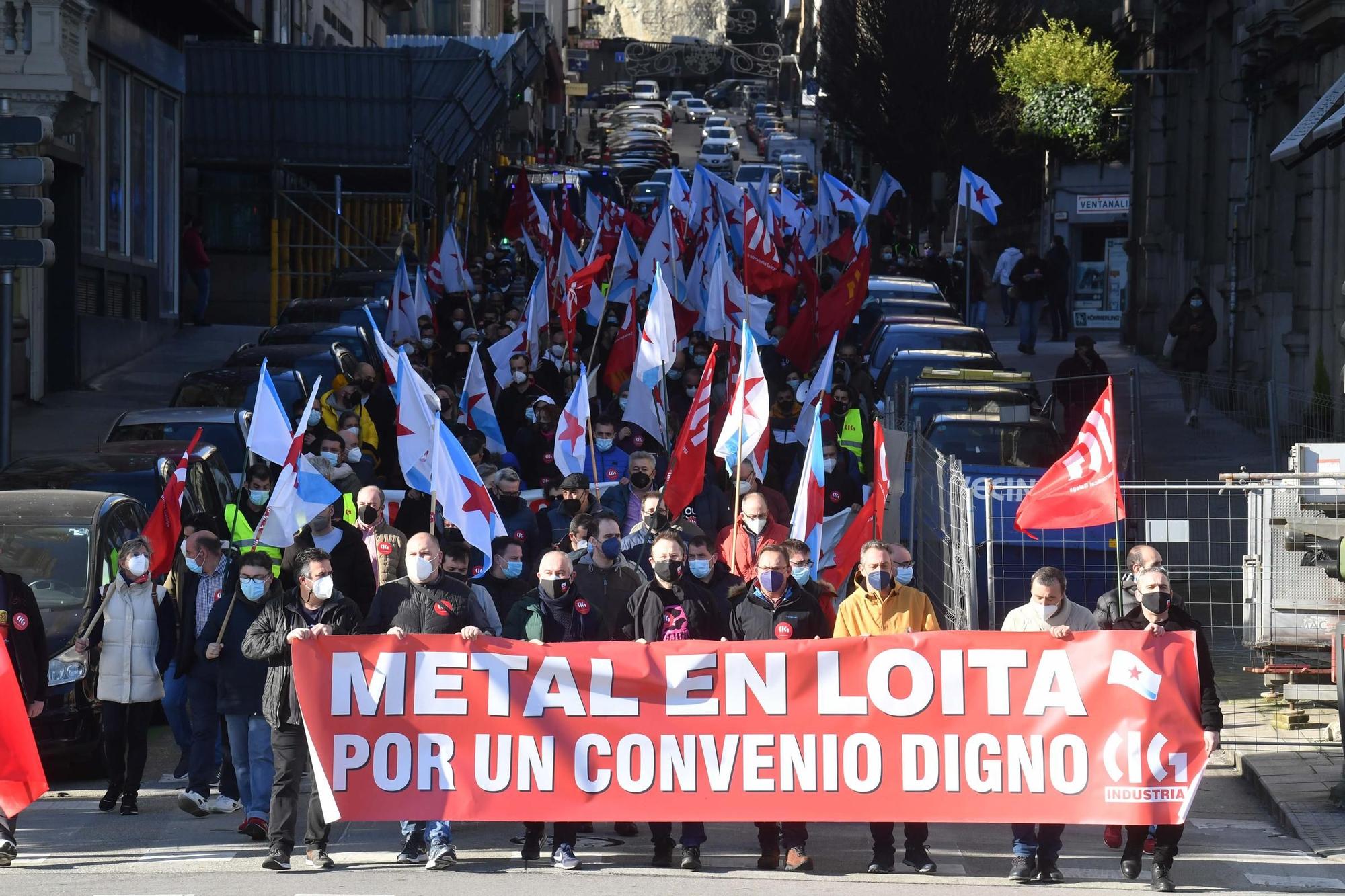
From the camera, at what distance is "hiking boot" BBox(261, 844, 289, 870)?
30.1 feet

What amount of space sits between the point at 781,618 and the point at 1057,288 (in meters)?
24.8

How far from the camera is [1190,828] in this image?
34.6 ft

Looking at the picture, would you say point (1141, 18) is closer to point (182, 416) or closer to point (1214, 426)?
point (1214, 426)

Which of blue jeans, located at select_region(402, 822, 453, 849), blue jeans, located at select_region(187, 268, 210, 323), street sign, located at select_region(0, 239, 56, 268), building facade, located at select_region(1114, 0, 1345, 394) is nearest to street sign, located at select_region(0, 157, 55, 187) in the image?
street sign, located at select_region(0, 239, 56, 268)

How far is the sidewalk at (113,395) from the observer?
2336cm

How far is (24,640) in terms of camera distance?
32.2 feet

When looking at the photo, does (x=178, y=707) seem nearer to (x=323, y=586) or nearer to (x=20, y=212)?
(x=323, y=586)

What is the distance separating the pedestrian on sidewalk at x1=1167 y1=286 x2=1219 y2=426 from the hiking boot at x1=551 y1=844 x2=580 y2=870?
1670 centimetres

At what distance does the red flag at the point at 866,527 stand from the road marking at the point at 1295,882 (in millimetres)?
3201

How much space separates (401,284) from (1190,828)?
568 inches

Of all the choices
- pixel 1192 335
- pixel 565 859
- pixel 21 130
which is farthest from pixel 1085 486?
pixel 1192 335

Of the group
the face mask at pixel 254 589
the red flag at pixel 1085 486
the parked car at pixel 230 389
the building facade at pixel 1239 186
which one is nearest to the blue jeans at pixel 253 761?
the face mask at pixel 254 589

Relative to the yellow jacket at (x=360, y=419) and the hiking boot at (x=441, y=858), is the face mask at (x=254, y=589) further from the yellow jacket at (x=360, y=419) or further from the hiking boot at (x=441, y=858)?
the yellow jacket at (x=360, y=419)

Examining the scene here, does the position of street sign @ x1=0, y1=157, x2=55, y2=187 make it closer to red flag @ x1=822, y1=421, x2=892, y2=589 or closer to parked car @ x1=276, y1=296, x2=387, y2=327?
red flag @ x1=822, y1=421, x2=892, y2=589
